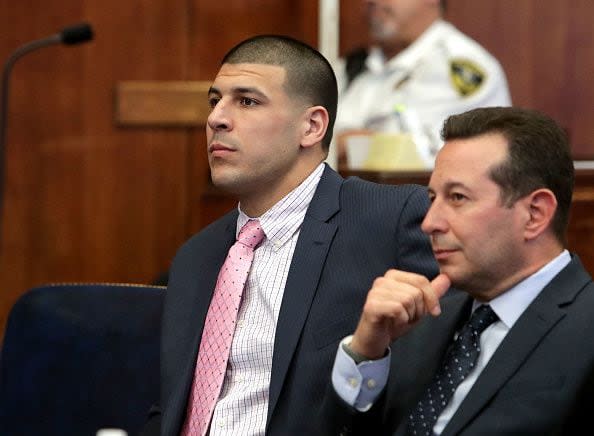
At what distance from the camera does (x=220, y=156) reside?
2.54 m

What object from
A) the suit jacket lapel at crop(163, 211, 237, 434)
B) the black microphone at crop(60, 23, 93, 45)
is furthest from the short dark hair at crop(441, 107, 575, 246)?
the black microphone at crop(60, 23, 93, 45)

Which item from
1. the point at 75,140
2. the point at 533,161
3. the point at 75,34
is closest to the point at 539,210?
the point at 533,161

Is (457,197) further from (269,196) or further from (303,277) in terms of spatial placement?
(269,196)

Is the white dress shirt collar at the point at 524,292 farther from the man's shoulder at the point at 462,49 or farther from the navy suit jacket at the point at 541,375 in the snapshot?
the man's shoulder at the point at 462,49

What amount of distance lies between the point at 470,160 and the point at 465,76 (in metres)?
2.98

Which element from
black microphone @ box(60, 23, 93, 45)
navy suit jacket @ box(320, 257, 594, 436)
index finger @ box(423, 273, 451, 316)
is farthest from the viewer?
black microphone @ box(60, 23, 93, 45)

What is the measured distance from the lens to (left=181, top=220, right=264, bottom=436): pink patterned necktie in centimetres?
242

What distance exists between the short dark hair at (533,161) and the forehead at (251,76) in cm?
70

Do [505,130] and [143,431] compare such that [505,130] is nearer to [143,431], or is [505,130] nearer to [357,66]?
[143,431]

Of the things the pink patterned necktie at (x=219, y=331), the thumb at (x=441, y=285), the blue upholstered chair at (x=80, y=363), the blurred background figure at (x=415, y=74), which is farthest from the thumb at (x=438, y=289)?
the blurred background figure at (x=415, y=74)

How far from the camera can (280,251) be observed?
8.23 feet

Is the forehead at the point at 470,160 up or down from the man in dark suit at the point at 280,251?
up

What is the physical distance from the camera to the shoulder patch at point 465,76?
4871 mm

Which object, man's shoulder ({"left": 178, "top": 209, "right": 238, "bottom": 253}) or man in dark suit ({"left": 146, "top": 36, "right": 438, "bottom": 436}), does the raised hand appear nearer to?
man in dark suit ({"left": 146, "top": 36, "right": 438, "bottom": 436})
